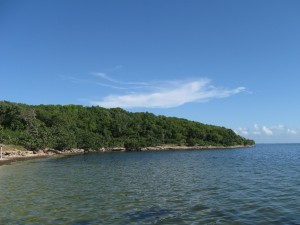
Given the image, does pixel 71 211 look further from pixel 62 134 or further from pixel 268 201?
pixel 62 134

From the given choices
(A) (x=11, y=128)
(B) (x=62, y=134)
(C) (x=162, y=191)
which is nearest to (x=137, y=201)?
(C) (x=162, y=191)

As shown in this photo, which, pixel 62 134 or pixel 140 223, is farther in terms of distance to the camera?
pixel 62 134

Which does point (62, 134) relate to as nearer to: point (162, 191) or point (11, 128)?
point (11, 128)

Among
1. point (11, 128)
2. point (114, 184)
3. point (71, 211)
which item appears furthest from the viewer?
point (11, 128)

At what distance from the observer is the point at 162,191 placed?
3186cm

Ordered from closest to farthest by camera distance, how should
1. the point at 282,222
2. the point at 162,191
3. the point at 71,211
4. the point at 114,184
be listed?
the point at 282,222, the point at 71,211, the point at 162,191, the point at 114,184

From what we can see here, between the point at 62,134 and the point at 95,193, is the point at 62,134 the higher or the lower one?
the higher one

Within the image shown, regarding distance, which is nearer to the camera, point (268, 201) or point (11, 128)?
point (268, 201)

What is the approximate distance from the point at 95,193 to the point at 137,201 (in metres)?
5.57

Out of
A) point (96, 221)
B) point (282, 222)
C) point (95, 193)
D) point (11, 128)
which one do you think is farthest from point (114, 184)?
point (11, 128)

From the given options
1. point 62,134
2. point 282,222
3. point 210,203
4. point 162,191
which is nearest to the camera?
point 282,222

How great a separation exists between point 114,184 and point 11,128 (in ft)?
469

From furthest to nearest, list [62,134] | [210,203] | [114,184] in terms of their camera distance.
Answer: [62,134] < [114,184] < [210,203]

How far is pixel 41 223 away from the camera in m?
20.1
